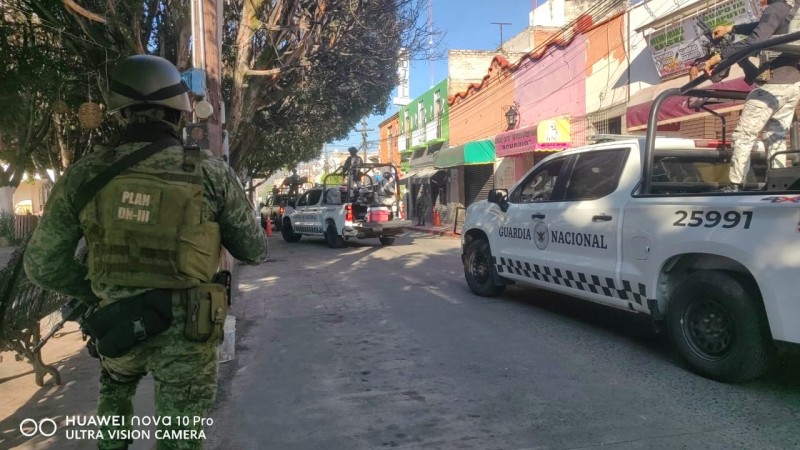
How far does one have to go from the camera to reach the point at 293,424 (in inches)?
149

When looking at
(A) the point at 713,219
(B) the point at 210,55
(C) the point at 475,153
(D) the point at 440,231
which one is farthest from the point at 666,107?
(D) the point at 440,231

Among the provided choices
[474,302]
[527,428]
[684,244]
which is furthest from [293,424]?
[474,302]

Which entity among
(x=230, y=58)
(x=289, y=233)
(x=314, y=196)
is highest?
(x=230, y=58)

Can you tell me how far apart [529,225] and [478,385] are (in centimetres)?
260

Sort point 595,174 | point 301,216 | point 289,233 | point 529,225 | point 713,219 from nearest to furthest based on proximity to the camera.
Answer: point 713,219 < point 595,174 < point 529,225 < point 301,216 < point 289,233

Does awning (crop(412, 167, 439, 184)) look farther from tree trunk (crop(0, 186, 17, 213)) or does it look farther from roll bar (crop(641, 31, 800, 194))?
roll bar (crop(641, 31, 800, 194))

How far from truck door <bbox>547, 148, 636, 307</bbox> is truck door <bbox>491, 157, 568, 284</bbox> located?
15 centimetres

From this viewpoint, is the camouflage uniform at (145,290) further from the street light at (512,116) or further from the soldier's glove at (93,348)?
the street light at (512,116)

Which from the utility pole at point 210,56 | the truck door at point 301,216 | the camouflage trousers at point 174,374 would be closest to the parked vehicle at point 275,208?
the truck door at point 301,216

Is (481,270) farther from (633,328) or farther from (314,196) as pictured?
(314,196)

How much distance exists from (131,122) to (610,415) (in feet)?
10.9

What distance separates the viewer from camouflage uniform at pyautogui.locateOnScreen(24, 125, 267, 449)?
211 centimetres

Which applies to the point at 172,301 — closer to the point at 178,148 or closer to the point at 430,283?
the point at 178,148

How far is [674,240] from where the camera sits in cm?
443
